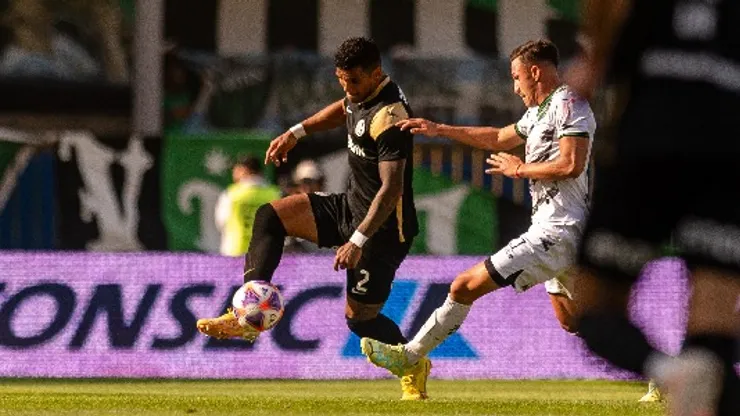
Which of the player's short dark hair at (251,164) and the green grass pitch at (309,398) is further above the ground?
the player's short dark hair at (251,164)

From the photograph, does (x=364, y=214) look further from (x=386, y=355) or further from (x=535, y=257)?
(x=535, y=257)

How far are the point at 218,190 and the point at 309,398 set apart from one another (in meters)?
7.98

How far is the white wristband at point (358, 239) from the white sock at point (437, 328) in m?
0.58

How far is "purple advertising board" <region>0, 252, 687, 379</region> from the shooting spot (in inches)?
624

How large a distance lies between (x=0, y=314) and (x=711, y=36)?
1116 cm

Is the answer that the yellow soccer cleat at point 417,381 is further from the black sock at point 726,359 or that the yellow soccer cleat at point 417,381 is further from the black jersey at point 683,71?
the black jersey at point 683,71

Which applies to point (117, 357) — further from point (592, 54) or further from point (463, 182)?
point (592, 54)

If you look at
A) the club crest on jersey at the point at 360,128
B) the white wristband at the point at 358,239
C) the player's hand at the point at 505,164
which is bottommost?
the white wristband at the point at 358,239

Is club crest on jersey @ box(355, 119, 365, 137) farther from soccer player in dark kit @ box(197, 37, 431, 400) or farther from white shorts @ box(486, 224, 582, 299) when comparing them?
white shorts @ box(486, 224, 582, 299)

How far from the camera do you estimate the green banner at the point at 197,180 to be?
20.0 m

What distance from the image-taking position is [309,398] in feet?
40.7

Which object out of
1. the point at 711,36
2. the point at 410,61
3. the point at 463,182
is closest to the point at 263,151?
the point at 463,182

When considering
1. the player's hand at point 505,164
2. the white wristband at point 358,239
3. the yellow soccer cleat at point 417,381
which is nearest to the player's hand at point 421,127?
the player's hand at point 505,164

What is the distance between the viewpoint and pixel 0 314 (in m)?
15.9
